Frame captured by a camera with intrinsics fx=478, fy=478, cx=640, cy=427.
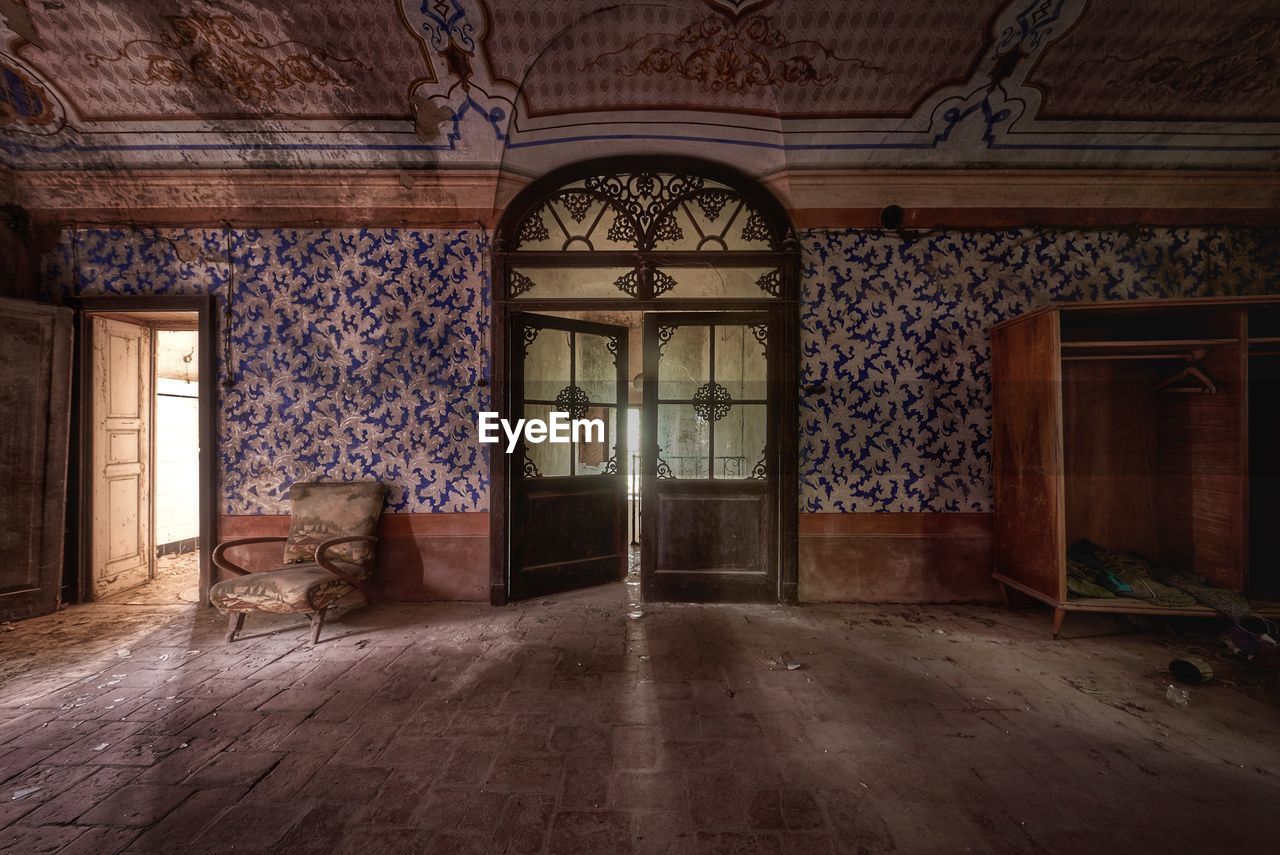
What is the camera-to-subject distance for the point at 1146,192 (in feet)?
12.2

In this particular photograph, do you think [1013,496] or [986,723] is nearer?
[986,723]

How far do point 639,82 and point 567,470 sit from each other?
3.01 m

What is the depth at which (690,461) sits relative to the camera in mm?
3977

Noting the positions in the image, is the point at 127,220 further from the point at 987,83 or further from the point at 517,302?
the point at 987,83

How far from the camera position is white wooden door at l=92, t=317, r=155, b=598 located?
3967 millimetres

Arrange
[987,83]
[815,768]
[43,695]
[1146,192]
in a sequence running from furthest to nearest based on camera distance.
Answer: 1. [1146,192]
2. [987,83]
3. [43,695]
4. [815,768]

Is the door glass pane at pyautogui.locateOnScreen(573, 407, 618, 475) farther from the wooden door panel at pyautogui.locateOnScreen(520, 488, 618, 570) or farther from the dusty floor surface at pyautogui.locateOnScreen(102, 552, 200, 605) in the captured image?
the dusty floor surface at pyautogui.locateOnScreen(102, 552, 200, 605)

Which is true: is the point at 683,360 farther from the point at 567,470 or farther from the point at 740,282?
the point at 567,470

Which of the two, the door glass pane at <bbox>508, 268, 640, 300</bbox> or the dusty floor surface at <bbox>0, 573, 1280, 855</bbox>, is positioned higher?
the door glass pane at <bbox>508, 268, 640, 300</bbox>

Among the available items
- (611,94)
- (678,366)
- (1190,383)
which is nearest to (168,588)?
(678,366)

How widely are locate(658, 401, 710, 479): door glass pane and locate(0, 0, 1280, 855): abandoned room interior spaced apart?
30 millimetres

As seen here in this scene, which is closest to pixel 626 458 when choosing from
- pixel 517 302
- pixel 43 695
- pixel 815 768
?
pixel 517 302

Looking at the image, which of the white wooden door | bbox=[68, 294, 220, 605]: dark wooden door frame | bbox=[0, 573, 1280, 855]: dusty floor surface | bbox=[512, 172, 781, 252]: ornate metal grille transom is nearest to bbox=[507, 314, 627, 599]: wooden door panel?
bbox=[512, 172, 781, 252]: ornate metal grille transom

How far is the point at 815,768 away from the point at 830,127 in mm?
4025
